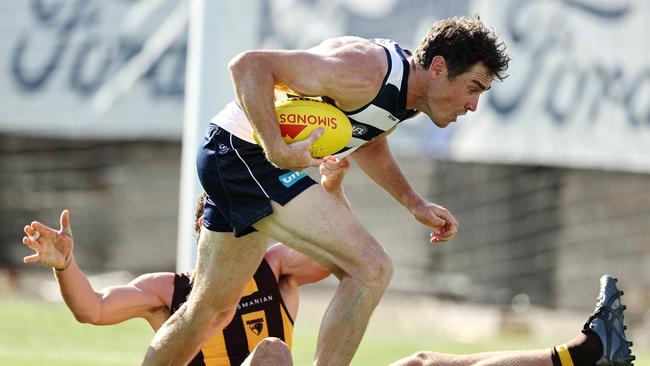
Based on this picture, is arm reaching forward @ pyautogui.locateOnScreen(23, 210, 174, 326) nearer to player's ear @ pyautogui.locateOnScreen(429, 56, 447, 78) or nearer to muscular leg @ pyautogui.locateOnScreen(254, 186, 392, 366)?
muscular leg @ pyautogui.locateOnScreen(254, 186, 392, 366)

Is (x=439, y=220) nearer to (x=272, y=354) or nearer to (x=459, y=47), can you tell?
(x=459, y=47)

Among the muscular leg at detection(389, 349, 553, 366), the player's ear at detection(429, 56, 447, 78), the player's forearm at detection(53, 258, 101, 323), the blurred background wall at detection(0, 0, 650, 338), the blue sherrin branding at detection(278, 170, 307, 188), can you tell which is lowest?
the muscular leg at detection(389, 349, 553, 366)

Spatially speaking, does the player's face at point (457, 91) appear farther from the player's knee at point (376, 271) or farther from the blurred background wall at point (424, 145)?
the blurred background wall at point (424, 145)

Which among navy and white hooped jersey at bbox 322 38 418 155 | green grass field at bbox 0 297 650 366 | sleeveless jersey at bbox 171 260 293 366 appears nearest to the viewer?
navy and white hooped jersey at bbox 322 38 418 155

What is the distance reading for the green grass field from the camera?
30.4 ft

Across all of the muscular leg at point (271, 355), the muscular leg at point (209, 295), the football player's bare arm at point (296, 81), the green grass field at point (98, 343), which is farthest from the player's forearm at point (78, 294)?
the green grass field at point (98, 343)

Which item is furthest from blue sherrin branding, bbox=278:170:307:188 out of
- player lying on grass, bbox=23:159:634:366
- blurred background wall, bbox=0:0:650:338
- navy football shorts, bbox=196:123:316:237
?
blurred background wall, bbox=0:0:650:338

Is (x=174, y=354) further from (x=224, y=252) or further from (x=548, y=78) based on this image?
(x=548, y=78)

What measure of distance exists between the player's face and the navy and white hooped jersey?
129mm

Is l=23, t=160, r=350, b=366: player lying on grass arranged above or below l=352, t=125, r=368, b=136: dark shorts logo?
below

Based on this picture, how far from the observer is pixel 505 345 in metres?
12.0

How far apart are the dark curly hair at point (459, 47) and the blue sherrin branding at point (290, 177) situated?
73 cm

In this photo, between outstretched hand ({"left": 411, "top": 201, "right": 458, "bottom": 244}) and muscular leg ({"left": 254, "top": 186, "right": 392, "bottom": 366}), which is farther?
outstretched hand ({"left": 411, "top": 201, "right": 458, "bottom": 244})

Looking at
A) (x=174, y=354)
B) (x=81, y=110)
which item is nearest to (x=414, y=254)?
(x=81, y=110)
